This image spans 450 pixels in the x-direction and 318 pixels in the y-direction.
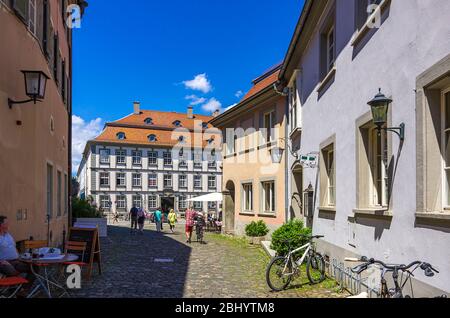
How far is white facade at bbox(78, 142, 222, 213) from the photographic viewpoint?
59312 mm

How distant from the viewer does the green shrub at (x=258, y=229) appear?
19170 millimetres

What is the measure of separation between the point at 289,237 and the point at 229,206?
45.1ft

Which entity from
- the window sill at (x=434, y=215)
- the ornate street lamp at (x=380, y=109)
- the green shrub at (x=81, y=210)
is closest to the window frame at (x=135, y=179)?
the green shrub at (x=81, y=210)

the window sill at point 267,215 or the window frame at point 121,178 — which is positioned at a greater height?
the window frame at point 121,178

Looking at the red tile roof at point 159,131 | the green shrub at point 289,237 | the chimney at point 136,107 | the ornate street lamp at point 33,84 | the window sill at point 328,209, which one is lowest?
the green shrub at point 289,237

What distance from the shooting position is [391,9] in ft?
22.1

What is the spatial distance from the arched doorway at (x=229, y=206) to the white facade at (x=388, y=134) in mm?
13054

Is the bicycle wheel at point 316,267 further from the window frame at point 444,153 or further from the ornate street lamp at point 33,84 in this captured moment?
the ornate street lamp at point 33,84

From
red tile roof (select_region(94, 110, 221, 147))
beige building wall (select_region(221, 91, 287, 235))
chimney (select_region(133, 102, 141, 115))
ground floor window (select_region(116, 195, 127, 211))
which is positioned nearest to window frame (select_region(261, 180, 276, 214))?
beige building wall (select_region(221, 91, 287, 235))

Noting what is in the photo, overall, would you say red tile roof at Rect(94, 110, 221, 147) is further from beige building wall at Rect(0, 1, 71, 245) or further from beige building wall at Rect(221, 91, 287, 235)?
beige building wall at Rect(0, 1, 71, 245)

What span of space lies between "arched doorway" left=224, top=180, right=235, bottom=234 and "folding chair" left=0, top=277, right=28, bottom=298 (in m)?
18.6

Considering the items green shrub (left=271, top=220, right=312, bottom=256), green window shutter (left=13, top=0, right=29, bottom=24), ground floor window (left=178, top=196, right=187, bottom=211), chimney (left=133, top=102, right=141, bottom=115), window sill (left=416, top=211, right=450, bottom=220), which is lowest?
ground floor window (left=178, top=196, right=187, bottom=211)

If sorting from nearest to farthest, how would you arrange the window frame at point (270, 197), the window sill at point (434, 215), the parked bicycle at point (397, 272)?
the window sill at point (434, 215)
the parked bicycle at point (397, 272)
the window frame at point (270, 197)
